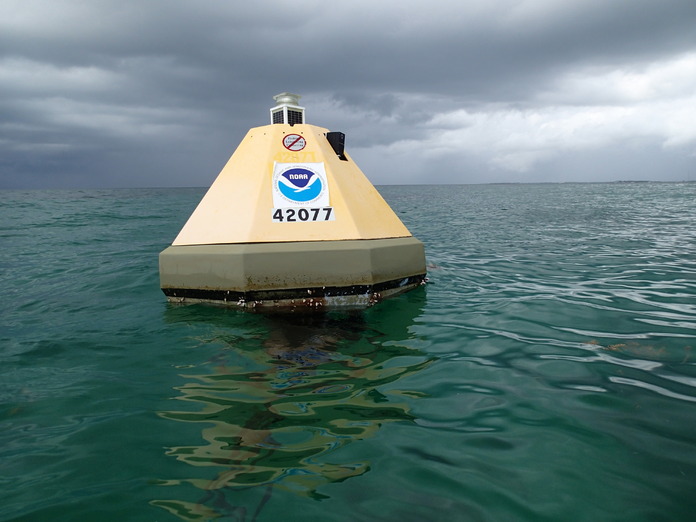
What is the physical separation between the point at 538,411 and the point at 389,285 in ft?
9.57

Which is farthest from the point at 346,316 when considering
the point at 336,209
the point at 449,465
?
the point at 449,465

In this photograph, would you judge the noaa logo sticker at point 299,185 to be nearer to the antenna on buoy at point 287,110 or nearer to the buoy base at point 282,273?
the buoy base at point 282,273

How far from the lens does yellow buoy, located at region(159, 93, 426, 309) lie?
533 cm

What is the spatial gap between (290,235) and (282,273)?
55 centimetres

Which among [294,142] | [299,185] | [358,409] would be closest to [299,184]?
[299,185]

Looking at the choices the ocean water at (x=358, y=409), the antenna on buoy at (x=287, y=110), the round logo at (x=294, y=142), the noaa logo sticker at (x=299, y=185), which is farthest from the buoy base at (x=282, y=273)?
the antenna on buoy at (x=287, y=110)

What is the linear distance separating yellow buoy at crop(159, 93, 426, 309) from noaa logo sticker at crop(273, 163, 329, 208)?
0.04 feet

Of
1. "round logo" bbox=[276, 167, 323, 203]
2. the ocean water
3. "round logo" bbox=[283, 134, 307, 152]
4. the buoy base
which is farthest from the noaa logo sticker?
the ocean water

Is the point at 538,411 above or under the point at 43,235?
under

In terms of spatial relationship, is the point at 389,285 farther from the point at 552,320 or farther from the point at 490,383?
the point at 490,383

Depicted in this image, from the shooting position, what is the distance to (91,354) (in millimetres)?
4430

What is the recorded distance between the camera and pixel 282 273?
5301 millimetres

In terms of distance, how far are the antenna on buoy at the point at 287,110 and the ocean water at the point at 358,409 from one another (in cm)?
296

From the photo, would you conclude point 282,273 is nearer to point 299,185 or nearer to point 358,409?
point 299,185
